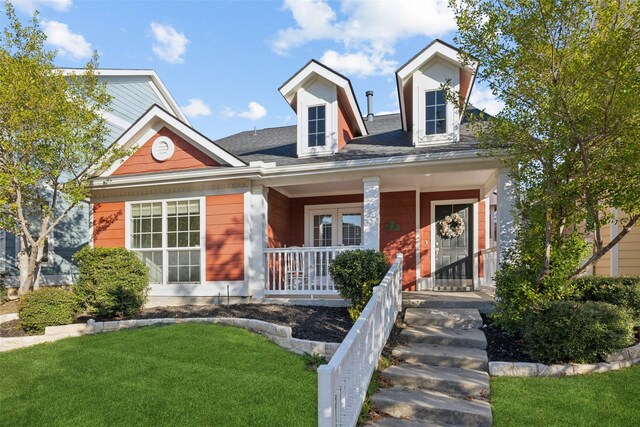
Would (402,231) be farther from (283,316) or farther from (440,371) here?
(440,371)

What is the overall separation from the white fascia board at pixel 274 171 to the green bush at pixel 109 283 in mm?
1777

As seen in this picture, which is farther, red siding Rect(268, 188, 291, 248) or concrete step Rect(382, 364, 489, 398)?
red siding Rect(268, 188, 291, 248)

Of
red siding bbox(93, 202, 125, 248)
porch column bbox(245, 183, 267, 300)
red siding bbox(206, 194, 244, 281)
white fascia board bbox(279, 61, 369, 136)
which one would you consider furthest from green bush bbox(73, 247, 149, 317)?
white fascia board bbox(279, 61, 369, 136)

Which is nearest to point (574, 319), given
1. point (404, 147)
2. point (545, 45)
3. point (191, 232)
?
point (545, 45)

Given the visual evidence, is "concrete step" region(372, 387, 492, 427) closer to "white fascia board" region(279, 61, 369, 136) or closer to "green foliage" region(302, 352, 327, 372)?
"green foliage" region(302, 352, 327, 372)

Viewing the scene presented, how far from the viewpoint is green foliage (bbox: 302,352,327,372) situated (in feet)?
15.0

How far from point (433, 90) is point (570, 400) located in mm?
5917

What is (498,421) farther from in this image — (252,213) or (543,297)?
(252,213)

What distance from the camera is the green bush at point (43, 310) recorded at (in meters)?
6.36

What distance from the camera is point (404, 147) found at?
8.00 meters

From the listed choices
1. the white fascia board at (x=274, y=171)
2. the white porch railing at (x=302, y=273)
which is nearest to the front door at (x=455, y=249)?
the white fascia board at (x=274, y=171)

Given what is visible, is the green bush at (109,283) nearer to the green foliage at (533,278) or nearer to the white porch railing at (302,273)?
the white porch railing at (302,273)

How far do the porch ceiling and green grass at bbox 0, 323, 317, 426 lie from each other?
3.96m

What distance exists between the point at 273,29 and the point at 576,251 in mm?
7731
